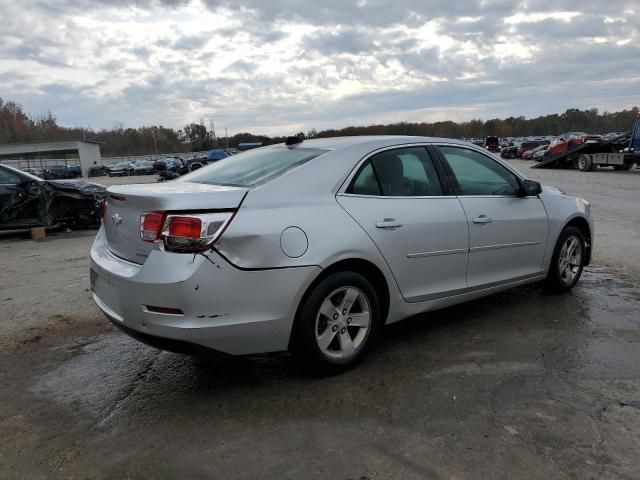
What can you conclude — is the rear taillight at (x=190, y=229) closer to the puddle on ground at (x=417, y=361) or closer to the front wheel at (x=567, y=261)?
the puddle on ground at (x=417, y=361)

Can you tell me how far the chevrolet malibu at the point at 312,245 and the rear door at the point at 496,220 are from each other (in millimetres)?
14

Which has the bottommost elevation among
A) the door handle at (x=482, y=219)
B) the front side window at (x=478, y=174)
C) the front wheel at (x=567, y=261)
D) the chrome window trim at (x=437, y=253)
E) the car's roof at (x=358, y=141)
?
the front wheel at (x=567, y=261)

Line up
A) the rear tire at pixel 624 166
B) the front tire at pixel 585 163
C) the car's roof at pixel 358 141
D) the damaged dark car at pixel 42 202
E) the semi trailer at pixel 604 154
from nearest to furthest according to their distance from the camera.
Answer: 1. the car's roof at pixel 358 141
2. the damaged dark car at pixel 42 202
3. the semi trailer at pixel 604 154
4. the rear tire at pixel 624 166
5. the front tire at pixel 585 163

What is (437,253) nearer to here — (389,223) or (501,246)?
(389,223)

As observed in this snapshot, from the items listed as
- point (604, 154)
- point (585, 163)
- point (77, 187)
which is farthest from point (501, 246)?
point (585, 163)

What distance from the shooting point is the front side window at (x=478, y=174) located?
4328mm

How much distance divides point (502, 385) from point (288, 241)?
1651 mm

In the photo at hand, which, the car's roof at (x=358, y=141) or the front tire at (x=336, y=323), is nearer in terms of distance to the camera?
the front tire at (x=336, y=323)

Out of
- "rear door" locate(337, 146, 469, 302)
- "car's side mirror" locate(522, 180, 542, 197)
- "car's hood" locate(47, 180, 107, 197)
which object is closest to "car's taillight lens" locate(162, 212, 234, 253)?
"rear door" locate(337, 146, 469, 302)

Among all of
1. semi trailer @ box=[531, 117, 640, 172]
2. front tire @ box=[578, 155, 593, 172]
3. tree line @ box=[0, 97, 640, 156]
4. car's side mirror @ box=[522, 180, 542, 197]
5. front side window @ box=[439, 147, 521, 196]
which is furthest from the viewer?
tree line @ box=[0, 97, 640, 156]

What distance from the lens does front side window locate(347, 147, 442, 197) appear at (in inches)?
147

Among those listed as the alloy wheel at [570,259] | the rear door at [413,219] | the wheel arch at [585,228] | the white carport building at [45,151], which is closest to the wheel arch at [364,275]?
the rear door at [413,219]

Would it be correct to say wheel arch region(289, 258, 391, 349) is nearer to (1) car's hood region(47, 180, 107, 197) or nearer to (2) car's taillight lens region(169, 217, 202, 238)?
(2) car's taillight lens region(169, 217, 202, 238)

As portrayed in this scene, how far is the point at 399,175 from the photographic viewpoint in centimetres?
395
